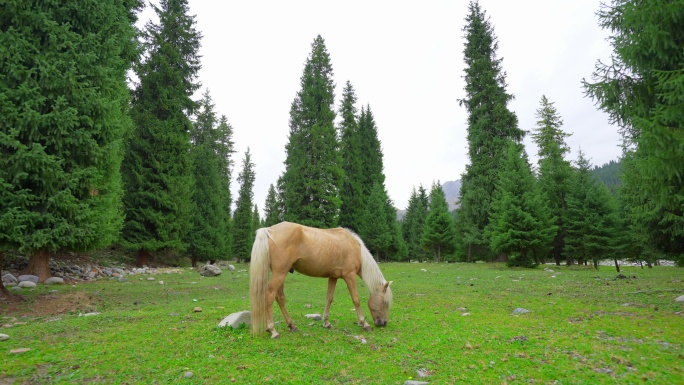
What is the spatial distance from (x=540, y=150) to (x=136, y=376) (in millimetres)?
37344

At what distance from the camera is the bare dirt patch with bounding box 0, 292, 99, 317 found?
314 inches

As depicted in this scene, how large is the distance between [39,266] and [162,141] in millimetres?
10855

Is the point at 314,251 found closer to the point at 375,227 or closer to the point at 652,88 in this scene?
the point at 652,88

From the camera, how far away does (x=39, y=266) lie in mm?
11820

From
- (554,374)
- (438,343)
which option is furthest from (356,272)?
(554,374)

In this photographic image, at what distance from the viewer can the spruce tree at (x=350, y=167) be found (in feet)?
114

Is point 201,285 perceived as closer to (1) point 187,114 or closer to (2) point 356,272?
(2) point 356,272

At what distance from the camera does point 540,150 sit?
33.6 metres

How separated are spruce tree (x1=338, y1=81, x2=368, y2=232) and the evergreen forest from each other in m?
0.16

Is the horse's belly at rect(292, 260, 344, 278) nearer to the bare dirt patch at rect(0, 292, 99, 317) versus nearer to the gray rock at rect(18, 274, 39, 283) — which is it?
the bare dirt patch at rect(0, 292, 99, 317)

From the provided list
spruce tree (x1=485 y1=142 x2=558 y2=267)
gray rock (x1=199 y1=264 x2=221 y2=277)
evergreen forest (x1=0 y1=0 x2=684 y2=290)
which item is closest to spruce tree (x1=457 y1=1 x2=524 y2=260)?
evergreen forest (x1=0 y1=0 x2=684 y2=290)

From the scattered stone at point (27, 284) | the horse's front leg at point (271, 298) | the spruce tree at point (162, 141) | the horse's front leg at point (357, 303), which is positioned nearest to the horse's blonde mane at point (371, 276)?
the horse's front leg at point (357, 303)

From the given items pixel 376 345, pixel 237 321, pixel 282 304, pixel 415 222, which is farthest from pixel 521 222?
pixel 415 222

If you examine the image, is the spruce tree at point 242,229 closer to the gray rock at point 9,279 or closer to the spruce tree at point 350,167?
the spruce tree at point 350,167
